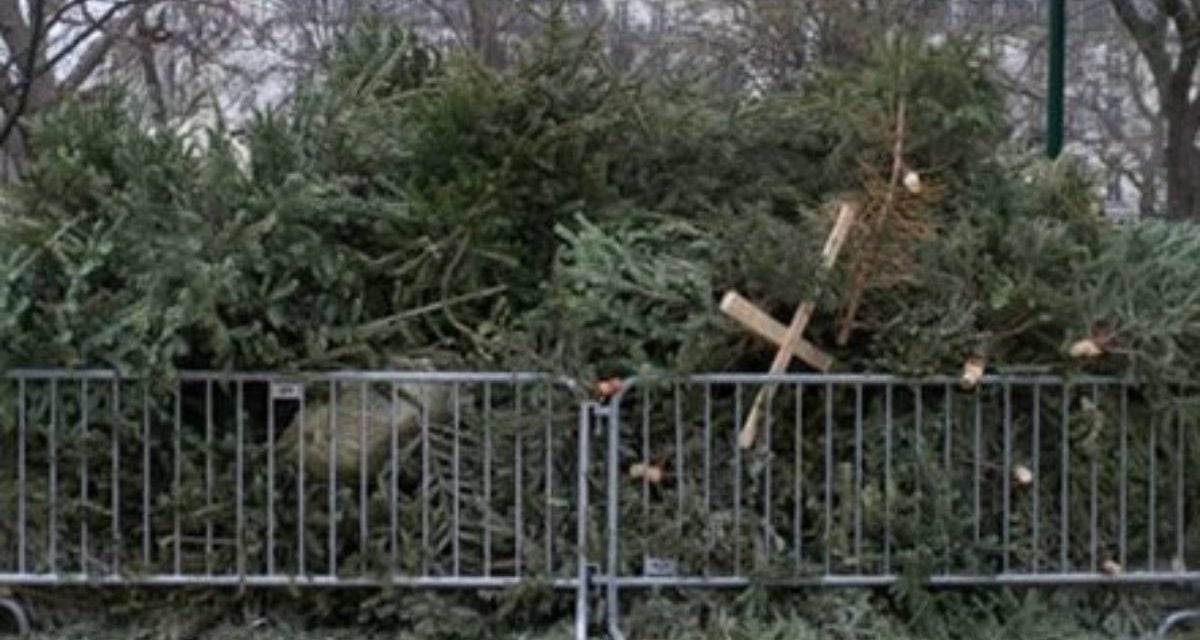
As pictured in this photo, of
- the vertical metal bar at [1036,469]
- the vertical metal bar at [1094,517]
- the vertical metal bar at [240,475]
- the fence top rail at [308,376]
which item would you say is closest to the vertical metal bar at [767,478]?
the fence top rail at [308,376]

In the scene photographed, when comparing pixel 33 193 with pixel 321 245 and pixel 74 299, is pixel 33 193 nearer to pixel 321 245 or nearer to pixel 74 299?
pixel 74 299

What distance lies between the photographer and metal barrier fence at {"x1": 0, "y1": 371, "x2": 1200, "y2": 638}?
6242 millimetres

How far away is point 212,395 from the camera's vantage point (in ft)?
20.7

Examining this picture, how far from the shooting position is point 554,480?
636 centimetres

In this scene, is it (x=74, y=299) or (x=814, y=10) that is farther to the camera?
(x=814, y=10)

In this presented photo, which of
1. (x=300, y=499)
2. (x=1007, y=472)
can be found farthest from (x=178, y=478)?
(x=1007, y=472)

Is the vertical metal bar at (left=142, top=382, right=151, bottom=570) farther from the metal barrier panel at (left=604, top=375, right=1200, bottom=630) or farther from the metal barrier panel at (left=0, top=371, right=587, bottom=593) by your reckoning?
the metal barrier panel at (left=604, top=375, right=1200, bottom=630)

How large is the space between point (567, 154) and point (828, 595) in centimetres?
209

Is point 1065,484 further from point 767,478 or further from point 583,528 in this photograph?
point 583,528

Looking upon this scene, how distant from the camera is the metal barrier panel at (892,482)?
627cm

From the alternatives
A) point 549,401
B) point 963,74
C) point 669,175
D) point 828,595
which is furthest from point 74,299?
point 963,74

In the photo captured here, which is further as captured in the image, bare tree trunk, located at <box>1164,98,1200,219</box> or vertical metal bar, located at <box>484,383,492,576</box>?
bare tree trunk, located at <box>1164,98,1200,219</box>

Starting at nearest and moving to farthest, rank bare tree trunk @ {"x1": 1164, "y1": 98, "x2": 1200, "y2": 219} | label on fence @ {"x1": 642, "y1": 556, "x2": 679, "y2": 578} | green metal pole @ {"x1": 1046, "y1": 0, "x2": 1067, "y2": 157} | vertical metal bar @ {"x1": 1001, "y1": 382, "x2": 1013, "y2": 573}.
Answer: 1. label on fence @ {"x1": 642, "y1": 556, "x2": 679, "y2": 578}
2. vertical metal bar @ {"x1": 1001, "y1": 382, "x2": 1013, "y2": 573}
3. green metal pole @ {"x1": 1046, "y1": 0, "x2": 1067, "y2": 157}
4. bare tree trunk @ {"x1": 1164, "y1": 98, "x2": 1200, "y2": 219}

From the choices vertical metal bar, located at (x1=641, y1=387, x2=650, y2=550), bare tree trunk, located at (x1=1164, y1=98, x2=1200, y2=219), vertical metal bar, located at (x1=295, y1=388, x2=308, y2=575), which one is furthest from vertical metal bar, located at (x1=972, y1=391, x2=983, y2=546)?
bare tree trunk, located at (x1=1164, y1=98, x2=1200, y2=219)
